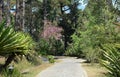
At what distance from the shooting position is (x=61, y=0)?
227 feet

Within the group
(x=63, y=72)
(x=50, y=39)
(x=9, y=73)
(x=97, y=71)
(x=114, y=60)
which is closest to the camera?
(x=114, y=60)

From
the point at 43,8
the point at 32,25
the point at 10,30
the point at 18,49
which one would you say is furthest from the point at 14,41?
the point at 32,25

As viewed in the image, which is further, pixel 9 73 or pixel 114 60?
pixel 9 73

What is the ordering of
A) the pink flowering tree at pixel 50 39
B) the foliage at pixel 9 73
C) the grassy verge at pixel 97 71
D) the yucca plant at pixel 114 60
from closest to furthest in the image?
the yucca plant at pixel 114 60 → the foliage at pixel 9 73 → the grassy verge at pixel 97 71 → the pink flowering tree at pixel 50 39

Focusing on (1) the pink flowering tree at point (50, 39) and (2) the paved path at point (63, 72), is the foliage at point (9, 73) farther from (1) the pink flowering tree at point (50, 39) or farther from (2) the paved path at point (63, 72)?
(1) the pink flowering tree at point (50, 39)

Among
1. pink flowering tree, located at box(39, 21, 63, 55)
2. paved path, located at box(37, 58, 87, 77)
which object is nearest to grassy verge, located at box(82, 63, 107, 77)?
paved path, located at box(37, 58, 87, 77)

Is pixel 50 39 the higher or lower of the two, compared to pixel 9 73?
lower

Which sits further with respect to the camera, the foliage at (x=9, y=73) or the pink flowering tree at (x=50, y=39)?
the pink flowering tree at (x=50, y=39)

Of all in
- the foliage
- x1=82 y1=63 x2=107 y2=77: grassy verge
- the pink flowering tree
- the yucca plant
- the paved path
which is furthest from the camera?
the pink flowering tree

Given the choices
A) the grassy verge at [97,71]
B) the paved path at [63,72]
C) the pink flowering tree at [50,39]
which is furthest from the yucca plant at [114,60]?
the pink flowering tree at [50,39]

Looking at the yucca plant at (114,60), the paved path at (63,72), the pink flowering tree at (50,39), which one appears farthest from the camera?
the pink flowering tree at (50,39)

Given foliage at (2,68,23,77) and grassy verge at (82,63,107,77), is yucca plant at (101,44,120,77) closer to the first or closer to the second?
foliage at (2,68,23,77)

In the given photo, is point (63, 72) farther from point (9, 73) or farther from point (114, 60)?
point (114, 60)

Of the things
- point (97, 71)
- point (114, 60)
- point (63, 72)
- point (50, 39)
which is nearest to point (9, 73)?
point (114, 60)
